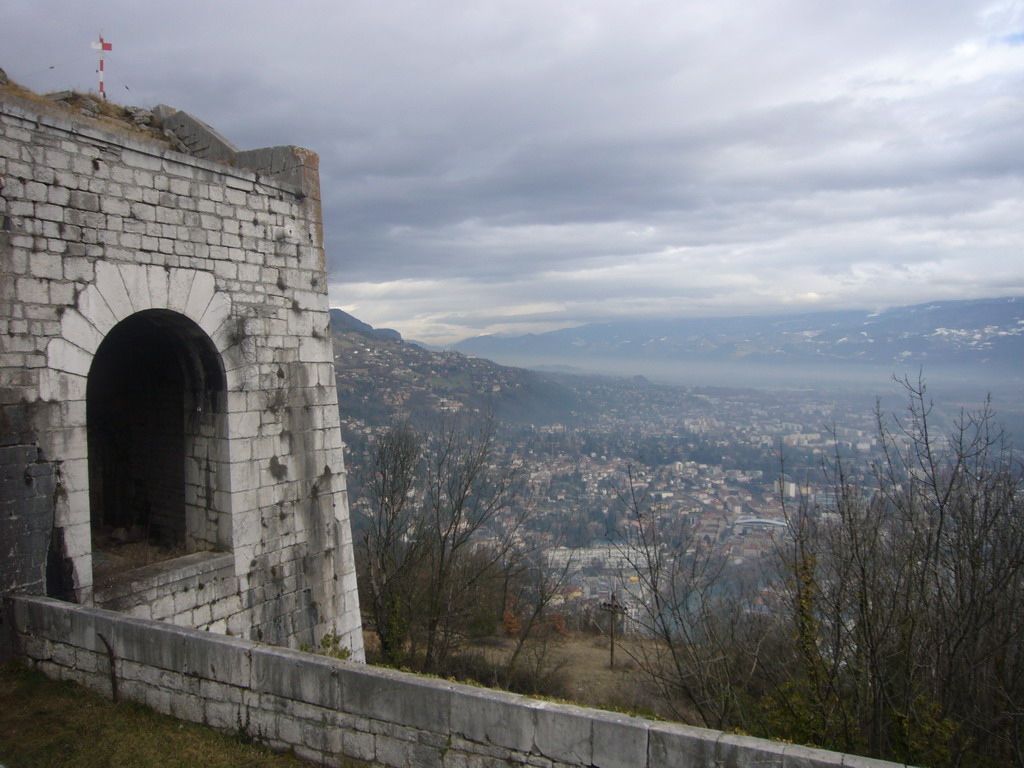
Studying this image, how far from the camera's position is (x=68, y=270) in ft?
19.9

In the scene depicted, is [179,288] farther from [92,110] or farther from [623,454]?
[623,454]

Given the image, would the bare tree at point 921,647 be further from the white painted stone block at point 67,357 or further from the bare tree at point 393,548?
the bare tree at point 393,548

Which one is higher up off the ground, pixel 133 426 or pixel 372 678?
pixel 133 426

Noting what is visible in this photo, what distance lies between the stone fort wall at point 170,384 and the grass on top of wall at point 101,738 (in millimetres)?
1134

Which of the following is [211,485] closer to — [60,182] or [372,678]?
[60,182]

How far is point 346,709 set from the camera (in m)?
4.29

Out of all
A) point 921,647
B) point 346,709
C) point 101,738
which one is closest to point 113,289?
point 101,738

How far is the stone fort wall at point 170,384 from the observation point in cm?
580

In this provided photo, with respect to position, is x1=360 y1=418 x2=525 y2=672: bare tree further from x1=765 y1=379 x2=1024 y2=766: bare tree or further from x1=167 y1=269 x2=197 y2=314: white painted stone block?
x1=167 y1=269 x2=197 y2=314: white painted stone block

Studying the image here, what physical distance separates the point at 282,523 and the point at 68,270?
3590mm

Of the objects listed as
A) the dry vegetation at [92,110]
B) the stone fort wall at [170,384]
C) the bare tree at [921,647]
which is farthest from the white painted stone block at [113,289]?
the bare tree at [921,647]

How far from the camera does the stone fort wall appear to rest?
5.80 metres

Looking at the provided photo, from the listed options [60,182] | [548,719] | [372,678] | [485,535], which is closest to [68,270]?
[60,182]

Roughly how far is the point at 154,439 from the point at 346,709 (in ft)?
18.8
